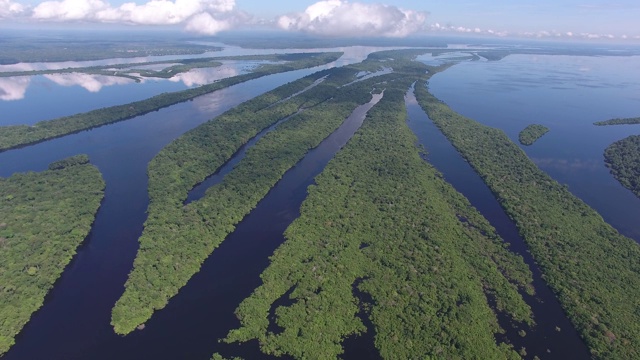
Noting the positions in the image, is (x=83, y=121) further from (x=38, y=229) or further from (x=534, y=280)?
(x=534, y=280)

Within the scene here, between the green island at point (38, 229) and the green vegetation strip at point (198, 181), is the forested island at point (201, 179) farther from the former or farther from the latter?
the green island at point (38, 229)

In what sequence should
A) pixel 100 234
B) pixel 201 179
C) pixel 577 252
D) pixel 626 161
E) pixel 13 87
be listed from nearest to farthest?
1. pixel 577 252
2. pixel 100 234
3. pixel 201 179
4. pixel 626 161
5. pixel 13 87

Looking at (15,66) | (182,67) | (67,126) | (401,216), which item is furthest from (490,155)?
(15,66)

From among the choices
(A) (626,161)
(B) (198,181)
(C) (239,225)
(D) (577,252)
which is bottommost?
(C) (239,225)

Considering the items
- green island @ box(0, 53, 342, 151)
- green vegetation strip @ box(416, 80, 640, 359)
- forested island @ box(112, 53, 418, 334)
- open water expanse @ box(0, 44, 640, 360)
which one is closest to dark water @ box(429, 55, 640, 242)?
open water expanse @ box(0, 44, 640, 360)

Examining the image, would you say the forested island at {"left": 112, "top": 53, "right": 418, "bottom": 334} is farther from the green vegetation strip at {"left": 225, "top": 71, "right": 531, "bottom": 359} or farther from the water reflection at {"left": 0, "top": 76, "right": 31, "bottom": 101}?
the water reflection at {"left": 0, "top": 76, "right": 31, "bottom": 101}

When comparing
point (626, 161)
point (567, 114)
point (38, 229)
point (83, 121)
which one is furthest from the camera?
point (567, 114)

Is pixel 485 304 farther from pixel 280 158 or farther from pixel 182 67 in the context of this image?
pixel 182 67

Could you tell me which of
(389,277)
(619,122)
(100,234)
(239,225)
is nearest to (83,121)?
(100,234)
